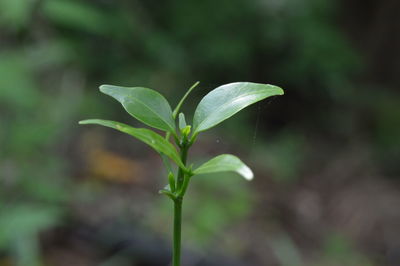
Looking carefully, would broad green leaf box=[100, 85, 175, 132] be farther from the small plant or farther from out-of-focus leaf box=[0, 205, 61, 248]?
→ out-of-focus leaf box=[0, 205, 61, 248]

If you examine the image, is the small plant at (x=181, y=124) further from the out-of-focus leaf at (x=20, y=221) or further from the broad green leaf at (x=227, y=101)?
the out-of-focus leaf at (x=20, y=221)

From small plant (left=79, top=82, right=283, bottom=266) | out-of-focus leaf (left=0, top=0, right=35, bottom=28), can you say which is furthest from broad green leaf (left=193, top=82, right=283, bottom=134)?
out-of-focus leaf (left=0, top=0, right=35, bottom=28)

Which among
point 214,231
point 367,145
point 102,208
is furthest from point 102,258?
point 367,145

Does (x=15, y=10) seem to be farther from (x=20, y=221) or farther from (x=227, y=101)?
(x=227, y=101)

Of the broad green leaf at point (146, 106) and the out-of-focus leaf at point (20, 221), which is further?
the out-of-focus leaf at point (20, 221)

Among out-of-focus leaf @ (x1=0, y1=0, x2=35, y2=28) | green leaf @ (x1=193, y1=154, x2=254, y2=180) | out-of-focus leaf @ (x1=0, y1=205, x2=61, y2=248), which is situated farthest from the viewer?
out-of-focus leaf @ (x1=0, y1=0, x2=35, y2=28)

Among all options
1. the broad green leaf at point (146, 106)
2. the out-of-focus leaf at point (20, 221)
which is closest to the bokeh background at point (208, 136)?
the out-of-focus leaf at point (20, 221)

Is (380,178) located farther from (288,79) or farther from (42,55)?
(42,55)
